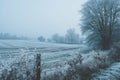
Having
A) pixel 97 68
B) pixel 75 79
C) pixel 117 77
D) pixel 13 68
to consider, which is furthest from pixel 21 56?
pixel 97 68

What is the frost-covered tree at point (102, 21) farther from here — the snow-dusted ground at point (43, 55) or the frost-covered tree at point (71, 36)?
the frost-covered tree at point (71, 36)

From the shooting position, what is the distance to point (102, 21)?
33.8 metres

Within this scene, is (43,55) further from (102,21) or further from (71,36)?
(71,36)

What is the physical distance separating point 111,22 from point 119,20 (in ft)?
4.54

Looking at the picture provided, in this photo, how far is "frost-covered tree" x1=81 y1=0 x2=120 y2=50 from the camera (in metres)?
33.3

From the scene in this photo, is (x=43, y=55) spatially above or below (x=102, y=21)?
below

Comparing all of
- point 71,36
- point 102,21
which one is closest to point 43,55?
point 102,21

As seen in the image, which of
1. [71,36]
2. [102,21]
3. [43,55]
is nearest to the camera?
[43,55]

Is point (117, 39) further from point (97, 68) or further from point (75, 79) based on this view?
point (75, 79)

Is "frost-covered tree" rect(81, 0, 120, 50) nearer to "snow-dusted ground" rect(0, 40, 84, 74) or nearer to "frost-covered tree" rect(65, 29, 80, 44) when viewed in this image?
"snow-dusted ground" rect(0, 40, 84, 74)

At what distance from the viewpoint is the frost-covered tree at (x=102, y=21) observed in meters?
33.3

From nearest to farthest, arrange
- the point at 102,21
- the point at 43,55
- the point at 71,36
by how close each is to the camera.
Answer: the point at 43,55 → the point at 102,21 → the point at 71,36

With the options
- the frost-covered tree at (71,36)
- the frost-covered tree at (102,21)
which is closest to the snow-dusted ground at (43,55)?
the frost-covered tree at (102,21)

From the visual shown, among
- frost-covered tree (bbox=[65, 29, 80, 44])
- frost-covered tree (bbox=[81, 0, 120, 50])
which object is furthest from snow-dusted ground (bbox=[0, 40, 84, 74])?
frost-covered tree (bbox=[65, 29, 80, 44])
